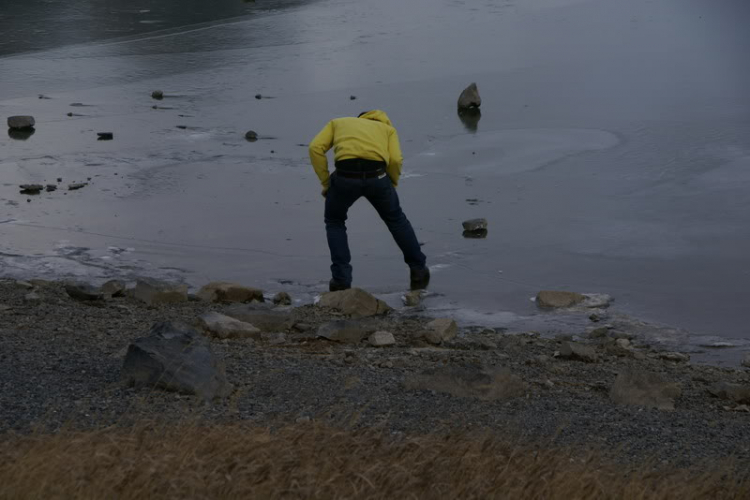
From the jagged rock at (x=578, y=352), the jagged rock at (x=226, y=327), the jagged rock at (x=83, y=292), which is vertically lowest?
the jagged rock at (x=578, y=352)

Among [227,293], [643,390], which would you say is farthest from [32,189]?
[643,390]

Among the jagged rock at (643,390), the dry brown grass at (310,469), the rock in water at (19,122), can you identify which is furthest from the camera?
the rock in water at (19,122)

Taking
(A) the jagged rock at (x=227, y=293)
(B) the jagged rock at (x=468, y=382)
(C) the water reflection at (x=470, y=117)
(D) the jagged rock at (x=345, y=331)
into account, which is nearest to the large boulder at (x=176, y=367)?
(B) the jagged rock at (x=468, y=382)

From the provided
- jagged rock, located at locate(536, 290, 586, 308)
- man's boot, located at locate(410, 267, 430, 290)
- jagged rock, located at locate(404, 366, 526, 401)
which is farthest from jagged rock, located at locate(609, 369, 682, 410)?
man's boot, located at locate(410, 267, 430, 290)

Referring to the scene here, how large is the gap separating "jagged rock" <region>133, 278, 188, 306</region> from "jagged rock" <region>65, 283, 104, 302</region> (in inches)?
11.8

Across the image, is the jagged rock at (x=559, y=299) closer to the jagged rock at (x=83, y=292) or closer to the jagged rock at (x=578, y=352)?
the jagged rock at (x=578, y=352)

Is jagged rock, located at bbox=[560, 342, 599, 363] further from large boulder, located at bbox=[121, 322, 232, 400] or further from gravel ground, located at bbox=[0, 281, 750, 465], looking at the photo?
large boulder, located at bbox=[121, 322, 232, 400]

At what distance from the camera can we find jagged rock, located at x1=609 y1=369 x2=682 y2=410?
277 inches

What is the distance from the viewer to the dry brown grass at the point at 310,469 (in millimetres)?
4699

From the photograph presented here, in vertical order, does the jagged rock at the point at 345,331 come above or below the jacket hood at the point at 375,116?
below

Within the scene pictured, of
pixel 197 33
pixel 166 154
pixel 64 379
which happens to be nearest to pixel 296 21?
pixel 197 33

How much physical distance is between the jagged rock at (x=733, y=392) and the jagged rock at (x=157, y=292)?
4.07 metres

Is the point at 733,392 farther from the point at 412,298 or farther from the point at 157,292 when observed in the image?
the point at 157,292

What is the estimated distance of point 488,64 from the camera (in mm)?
19969
